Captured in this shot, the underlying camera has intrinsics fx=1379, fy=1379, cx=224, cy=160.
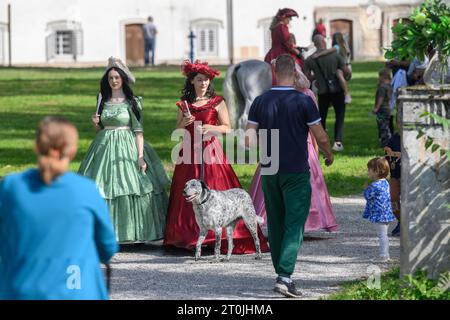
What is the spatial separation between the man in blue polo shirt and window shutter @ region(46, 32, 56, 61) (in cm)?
3907

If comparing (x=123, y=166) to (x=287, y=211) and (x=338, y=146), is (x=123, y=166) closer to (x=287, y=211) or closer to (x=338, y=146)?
(x=287, y=211)

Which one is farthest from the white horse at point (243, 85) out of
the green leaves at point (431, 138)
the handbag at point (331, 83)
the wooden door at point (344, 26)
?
the wooden door at point (344, 26)

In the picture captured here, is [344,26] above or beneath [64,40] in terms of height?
above

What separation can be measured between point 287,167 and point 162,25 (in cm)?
3845

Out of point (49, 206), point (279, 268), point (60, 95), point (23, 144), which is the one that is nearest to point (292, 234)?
point (279, 268)

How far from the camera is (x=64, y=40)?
159 ft

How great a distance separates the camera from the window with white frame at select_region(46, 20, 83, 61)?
4784 cm

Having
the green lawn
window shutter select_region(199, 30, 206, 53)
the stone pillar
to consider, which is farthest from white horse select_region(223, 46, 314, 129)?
window shutter select_region(199, 30, 206, 53)

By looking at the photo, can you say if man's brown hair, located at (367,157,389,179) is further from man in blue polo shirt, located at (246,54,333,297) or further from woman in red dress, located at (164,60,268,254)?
man in blue polo shirt, located at (246,54,333,297)

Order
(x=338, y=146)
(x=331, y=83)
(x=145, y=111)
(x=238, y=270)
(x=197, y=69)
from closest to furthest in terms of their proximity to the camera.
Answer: (x=238, y=270) → (x=197, y=69) → (x=331, y=83) → (x=338, y=146) → (x=145, y=111)

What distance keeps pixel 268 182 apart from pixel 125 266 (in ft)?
6.32

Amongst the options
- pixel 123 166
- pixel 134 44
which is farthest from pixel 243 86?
Result: pixel 134 44

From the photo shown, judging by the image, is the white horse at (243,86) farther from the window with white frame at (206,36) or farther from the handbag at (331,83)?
the window with white frame at (206,36)

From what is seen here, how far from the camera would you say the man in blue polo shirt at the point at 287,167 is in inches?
375
